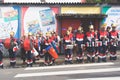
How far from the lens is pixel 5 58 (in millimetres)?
21484

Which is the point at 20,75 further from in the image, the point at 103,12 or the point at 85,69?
the point at 103,12

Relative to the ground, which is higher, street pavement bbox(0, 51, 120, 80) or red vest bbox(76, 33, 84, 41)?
red vest bbox(76, 33, 84, 41)

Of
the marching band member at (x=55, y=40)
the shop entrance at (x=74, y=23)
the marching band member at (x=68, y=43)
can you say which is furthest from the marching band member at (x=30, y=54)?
the shop entrance at (x=74, y=23)

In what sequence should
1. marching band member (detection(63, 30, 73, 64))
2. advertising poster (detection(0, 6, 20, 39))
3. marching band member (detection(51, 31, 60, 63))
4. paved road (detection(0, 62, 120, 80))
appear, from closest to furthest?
paved road (detection(0, 62, 120, 80)) < marching band member (detection(63, 30, 73, 64)) < marching band member (detection(51, 31, 60, 63)) < advertising poster (detection(0, 6, 20, 39))

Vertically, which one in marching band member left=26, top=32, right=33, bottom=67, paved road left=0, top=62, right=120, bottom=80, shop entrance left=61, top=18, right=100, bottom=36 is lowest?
paved road left=0, top=62, right=120, bottom=80

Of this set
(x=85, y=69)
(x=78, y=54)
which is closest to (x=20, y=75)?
(x=85, y=69)

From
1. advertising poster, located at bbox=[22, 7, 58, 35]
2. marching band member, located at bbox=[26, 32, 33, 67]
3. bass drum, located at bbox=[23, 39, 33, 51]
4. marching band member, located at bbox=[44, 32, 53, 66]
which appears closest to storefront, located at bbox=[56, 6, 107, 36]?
advertising poster, located at bbox=[22, 7, 58, 35]

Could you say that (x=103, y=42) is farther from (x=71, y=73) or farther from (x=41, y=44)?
(x=71, y=73)

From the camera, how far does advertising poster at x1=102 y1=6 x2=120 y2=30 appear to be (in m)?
21.7

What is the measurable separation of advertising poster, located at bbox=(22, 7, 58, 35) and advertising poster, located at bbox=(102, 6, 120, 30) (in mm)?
2948

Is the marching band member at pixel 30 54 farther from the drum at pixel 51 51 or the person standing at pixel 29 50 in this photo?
the drum at pixel 51 51

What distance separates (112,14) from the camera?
21.8 m

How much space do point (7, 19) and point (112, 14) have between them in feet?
19.4

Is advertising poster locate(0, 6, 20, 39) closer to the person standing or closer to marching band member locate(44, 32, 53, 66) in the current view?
the person standing
